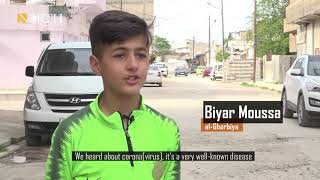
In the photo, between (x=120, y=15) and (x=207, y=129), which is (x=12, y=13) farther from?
(x=120, y=15)

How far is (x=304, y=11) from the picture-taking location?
1315 inches

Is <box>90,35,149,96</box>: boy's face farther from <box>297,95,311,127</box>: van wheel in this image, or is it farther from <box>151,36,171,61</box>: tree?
<box>151,36,171,61</box>: tree

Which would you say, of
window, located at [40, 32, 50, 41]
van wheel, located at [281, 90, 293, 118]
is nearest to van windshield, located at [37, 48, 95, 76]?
van wheel, located at [281, 90, 293, 118]

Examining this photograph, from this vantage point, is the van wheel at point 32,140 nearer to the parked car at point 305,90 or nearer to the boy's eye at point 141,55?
the parked car at point 305,90

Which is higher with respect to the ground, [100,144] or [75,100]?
[100,144]

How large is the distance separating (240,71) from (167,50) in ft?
309

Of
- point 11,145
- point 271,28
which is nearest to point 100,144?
Result: point 11,145

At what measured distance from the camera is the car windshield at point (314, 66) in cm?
1411

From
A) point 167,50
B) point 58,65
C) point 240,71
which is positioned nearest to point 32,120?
point 58,65

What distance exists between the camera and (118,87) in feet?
7.45

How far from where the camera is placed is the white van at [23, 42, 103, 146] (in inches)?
407

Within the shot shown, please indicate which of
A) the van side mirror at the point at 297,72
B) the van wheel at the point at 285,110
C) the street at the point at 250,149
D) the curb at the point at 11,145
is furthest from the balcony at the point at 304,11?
the curb at the point at 11,145

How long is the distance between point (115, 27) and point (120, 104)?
31cm

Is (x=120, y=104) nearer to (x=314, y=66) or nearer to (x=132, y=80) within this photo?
(x=132, y=80)
